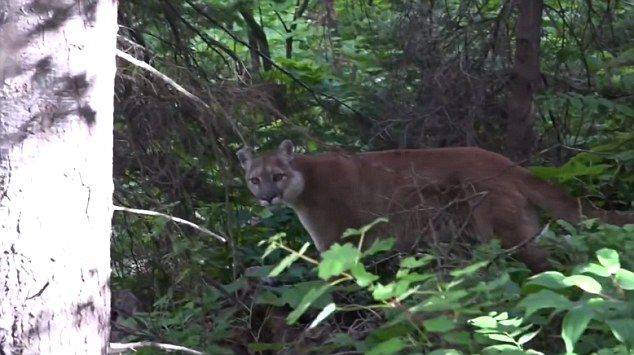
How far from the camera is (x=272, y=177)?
8.84 metres

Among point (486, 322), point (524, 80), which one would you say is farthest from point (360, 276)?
point (524, 80)

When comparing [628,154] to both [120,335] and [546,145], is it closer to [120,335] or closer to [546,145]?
[546,145]

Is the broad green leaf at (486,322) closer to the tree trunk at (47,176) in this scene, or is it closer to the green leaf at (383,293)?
the green leaf at (383,293)

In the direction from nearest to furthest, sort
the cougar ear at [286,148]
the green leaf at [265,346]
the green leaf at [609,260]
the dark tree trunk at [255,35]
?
the green leaf at [609,260]
the green leaf at [265,346]
the cougar ear at [286,148]
the dark tree trunk at [255,35]

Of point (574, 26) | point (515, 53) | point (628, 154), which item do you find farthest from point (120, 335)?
point (574, 26)

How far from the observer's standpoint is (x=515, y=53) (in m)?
8.89

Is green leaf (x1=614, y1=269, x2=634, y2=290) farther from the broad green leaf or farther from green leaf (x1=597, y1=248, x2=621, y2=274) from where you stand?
the broad green leaf

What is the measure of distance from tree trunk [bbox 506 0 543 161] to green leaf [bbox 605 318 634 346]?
4.83 metres

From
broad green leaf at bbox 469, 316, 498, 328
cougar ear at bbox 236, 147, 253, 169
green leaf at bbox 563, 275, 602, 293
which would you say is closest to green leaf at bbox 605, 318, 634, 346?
green leaf at bbox 563, 275, 602, 293

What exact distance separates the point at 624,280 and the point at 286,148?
4.86 meters

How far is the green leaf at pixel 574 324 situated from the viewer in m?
3.78

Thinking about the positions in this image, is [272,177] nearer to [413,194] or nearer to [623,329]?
[413,194]

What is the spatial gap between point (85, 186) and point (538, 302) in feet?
6.12

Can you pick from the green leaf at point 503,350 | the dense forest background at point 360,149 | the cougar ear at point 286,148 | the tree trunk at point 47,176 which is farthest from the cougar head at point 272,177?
the green leaf at point 503,350
